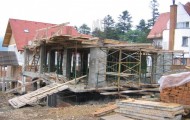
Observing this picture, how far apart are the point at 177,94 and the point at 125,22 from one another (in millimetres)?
53136

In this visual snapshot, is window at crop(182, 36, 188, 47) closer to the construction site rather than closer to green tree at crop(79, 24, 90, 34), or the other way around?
the construction site

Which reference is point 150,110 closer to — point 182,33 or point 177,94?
point 177,94

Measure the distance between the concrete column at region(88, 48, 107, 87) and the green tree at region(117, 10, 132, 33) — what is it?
1712 inches

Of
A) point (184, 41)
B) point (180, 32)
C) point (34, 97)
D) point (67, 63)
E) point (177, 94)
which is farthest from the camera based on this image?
point (184, 41)

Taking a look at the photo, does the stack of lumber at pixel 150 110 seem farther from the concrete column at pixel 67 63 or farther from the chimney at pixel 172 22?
the chimney at pixel 172 22

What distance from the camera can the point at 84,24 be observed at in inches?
2431

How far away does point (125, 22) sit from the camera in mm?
61375

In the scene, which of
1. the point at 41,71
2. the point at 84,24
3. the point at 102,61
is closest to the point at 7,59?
the point at 41,71

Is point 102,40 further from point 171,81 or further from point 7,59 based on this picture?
point 7,59

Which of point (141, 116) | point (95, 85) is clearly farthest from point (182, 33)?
point (141, 116)

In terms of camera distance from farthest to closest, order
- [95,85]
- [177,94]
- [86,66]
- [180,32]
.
Answer: [180,32]
[86,66]
[95,85]
[177,94]

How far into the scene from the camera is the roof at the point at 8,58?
3182cm

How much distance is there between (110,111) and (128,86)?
23.1ft

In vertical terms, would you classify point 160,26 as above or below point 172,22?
above
